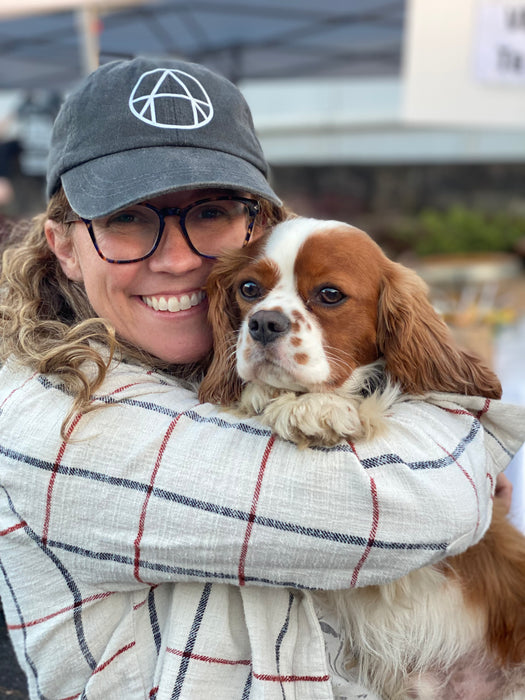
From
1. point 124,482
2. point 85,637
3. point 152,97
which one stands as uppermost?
point 152,97

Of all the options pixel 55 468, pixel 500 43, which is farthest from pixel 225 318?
pixel 500 43

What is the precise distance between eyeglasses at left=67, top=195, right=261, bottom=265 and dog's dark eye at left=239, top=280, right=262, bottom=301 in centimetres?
11

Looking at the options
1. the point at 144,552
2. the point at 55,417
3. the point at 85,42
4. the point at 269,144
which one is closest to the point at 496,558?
the point at 144,552

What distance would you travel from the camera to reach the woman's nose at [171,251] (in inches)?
67.5

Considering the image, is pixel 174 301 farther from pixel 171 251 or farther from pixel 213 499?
pixel 213 499

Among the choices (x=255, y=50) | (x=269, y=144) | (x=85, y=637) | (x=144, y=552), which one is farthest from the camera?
(x=269, y=144)

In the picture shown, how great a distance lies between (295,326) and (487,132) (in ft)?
28.6

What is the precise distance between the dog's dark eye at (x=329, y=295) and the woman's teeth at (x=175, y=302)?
323 millimetres

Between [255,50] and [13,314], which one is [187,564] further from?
[255,50]

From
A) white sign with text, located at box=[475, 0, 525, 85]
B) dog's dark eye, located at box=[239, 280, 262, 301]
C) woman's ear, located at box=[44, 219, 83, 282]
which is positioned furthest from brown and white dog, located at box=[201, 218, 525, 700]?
white sign with text, located at box=[475, 0, 525, 85]

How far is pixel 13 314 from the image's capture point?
5.32 ft

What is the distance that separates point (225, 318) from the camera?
1.83 metres

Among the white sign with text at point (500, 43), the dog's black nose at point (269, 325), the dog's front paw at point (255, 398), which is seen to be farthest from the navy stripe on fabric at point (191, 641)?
the white sign with text at point (500, 43)

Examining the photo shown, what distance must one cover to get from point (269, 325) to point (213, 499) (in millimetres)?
487
